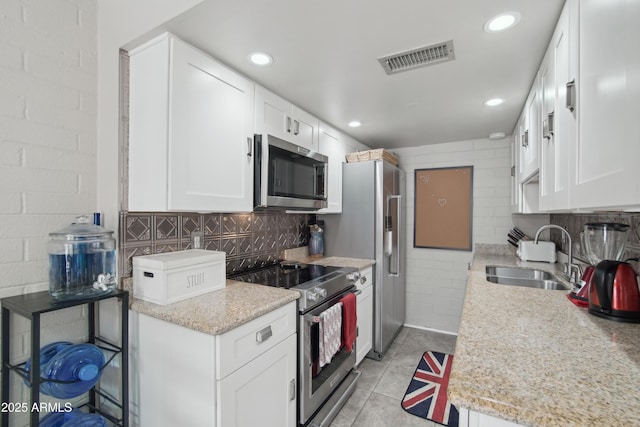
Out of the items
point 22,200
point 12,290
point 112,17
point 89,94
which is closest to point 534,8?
point 112,17

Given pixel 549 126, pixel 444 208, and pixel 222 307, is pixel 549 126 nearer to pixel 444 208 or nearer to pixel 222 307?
pixel 222 307

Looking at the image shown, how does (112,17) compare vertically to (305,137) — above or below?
above

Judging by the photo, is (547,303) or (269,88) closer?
(547,303)

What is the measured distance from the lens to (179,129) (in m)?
1.40

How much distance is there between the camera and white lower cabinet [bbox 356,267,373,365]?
2467 millimetres

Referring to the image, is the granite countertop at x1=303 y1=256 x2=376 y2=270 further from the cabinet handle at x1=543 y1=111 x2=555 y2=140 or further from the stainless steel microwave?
the cabinet handle at x1=543 y1=111 x2=555 y2=140

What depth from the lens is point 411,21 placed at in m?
1.27

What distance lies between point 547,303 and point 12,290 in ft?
8.06

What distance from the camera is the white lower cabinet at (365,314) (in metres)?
2.47

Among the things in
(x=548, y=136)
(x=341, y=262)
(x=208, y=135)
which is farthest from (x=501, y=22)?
(x=341, y=262)

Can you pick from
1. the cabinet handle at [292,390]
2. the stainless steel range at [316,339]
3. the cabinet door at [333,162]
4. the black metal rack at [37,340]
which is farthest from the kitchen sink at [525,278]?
the black metal rack at [37,340]

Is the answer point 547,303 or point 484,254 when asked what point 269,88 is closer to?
point 547,303

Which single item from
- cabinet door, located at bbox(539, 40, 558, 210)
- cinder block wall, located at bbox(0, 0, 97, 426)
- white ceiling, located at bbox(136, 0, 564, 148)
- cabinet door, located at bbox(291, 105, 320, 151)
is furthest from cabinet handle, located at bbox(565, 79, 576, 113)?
cinder block wall, located at bbox(0, 0, 97, 426)

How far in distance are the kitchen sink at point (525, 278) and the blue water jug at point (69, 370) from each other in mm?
2352
